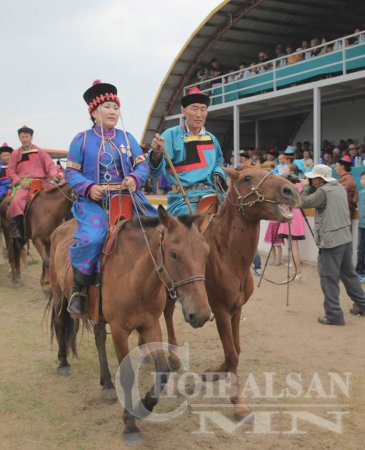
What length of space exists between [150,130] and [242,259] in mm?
18437

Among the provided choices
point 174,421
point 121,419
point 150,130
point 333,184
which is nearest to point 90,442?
point 121,419

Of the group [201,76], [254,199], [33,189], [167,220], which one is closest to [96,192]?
[167,220]

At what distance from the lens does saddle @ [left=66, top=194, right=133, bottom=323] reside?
3.83 meters

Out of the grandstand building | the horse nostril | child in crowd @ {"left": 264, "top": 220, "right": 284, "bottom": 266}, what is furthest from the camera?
the grandstand building

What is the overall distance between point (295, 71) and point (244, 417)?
44.7 feet

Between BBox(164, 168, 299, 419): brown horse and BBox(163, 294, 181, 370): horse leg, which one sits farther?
BBox(163, 294, 181, 370): horse leg

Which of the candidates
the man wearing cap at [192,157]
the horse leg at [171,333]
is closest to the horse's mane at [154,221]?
the man wearing cap at [192,157]

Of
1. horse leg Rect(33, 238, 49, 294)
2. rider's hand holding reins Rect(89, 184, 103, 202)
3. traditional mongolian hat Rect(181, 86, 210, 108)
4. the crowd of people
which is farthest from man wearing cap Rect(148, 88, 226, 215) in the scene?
the crowd of people

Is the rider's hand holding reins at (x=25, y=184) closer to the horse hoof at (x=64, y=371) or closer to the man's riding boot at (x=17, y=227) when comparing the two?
the man's riding boot at (x=17, y=227)

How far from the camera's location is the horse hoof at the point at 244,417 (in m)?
3.74

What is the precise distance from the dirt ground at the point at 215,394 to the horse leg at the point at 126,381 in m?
0.09

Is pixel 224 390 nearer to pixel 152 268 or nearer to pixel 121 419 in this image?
pixel 121 419

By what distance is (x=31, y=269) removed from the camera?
411 inches

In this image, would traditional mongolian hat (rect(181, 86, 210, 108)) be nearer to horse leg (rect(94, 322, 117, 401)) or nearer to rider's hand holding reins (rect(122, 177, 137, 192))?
rider's hand holding reins (rect(122, 177, 137, 192))
